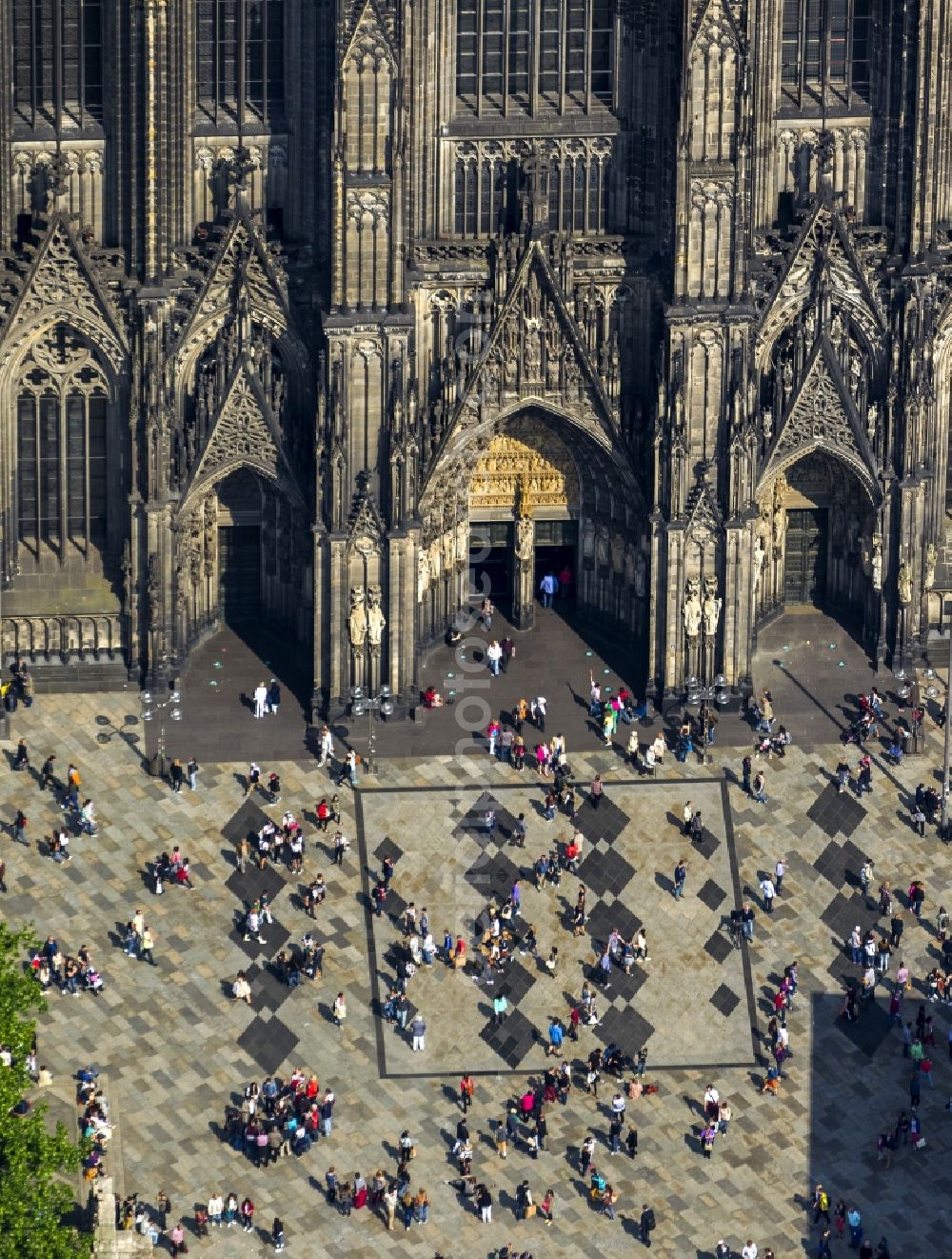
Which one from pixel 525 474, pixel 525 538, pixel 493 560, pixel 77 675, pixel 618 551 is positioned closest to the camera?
pixel 77 675

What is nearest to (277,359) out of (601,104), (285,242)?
(285,242)

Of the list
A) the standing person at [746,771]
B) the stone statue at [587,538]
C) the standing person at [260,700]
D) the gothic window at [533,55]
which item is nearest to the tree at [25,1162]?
the standing person at [260,700]

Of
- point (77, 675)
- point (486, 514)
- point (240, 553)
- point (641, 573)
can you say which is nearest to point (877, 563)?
point (641, 573)

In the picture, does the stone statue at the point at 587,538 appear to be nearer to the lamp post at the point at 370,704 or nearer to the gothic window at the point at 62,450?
the lamp post at the point at 370,704

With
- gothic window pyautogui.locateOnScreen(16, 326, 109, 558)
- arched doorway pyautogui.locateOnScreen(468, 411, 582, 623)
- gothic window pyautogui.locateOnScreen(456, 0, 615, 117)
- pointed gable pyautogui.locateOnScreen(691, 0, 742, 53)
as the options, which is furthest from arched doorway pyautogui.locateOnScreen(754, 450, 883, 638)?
gothic window pyautogui.locateOnScreen(16, 326, 109, 558)

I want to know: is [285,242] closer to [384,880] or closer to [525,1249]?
[384,880]

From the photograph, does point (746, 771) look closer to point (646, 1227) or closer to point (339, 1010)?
point (339, 1010)
